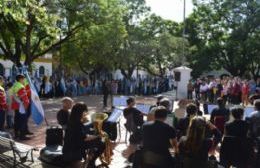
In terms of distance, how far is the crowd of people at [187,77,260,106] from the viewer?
2508 cm

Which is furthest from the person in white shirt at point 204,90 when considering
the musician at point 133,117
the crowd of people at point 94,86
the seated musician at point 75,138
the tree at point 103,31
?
the seated musician at point 75,138

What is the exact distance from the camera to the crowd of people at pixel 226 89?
25078 mm

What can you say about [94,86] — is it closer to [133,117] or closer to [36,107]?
[36,107]

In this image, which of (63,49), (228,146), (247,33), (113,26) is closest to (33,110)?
(228,146)

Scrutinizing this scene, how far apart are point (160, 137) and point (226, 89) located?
20052 mm

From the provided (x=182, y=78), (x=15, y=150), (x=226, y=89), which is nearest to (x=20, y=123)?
(x=15, y=150)

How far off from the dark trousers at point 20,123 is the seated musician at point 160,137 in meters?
6.47

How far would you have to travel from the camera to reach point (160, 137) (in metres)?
6.69

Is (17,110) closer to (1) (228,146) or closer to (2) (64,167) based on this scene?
(2) (64,167)

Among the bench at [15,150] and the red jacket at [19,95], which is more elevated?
the red jacket at [19,95]

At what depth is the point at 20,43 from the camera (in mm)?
28297

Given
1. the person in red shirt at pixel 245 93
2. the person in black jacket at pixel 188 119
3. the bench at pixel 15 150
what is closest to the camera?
the bench at pixel 15 150

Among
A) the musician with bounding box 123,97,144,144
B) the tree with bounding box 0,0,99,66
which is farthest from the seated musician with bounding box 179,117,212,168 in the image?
the tree with bounding box 0,0,99,66

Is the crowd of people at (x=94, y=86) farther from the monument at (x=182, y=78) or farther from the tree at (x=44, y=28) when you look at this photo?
the monument at (x=182, y=78)
